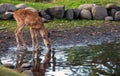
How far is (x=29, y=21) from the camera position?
52.3 ft

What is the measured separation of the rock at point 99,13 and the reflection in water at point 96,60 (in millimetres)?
5493

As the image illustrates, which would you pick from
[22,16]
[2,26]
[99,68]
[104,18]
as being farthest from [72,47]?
[104,18]

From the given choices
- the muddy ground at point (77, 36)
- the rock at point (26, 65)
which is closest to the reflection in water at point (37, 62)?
the rock at point (26, 65)

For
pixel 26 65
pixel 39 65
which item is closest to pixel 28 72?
pixel 26 65

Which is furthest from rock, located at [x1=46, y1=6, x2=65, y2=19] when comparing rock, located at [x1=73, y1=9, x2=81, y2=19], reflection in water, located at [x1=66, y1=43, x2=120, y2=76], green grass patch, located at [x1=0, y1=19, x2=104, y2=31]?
reflection in water, located at [x1=66, y1=43, x2=120, y2=76]

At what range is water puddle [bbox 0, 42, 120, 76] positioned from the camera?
1284 centimetres

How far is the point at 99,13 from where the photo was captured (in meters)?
22.6

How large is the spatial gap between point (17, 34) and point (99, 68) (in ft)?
13.6

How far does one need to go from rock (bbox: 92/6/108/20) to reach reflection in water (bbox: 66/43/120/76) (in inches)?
216

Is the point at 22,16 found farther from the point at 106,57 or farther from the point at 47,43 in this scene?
the point at 106,57

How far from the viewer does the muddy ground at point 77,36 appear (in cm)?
1745

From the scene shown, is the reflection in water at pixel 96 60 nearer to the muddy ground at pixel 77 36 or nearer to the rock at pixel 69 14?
the muddy ground at pixel 77 36

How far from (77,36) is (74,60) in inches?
175

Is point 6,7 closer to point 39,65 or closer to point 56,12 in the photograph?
point 56,12
